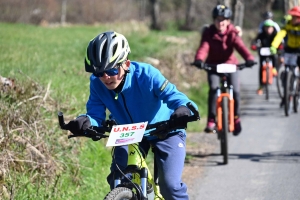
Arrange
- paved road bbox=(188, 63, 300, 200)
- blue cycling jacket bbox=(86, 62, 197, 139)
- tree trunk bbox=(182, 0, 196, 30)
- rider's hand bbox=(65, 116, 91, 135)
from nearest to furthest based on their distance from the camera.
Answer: rider's hand bbox=(65, 116, 91, 135)
blue cycling jacket bbox=(86, 62, 197, 139)
paved road bbox=(188, 63, 300, 200)
tree trunk bbox=(182, 0, 196, 30)

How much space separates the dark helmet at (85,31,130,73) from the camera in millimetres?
4734

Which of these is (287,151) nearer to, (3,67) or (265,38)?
(3,67)

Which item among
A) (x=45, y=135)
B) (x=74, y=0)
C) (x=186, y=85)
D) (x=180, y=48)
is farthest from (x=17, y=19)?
(x=45, y=135)

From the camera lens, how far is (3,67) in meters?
9.49

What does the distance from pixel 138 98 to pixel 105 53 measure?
58 cm

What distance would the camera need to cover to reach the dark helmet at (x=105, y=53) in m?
4.73

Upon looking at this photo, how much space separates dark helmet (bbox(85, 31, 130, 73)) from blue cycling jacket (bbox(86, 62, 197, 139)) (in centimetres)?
31

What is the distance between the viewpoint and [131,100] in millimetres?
5164

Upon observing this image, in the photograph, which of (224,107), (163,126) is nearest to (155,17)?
(224,107)

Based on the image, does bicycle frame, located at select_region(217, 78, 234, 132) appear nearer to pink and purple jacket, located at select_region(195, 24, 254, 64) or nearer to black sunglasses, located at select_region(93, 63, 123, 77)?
pink and purple jacket, located at select_region(195, 24, 254, 64)

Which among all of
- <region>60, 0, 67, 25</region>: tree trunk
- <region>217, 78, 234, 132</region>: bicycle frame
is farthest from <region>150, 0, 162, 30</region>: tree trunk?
<region>217, 78, 234, 132</region>: bicycle frame

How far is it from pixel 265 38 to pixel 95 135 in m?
11.5

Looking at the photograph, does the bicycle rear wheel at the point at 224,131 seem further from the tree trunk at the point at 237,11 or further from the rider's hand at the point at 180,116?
the tree trunk at the point at 237,11

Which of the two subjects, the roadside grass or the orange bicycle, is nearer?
the roadside grass
